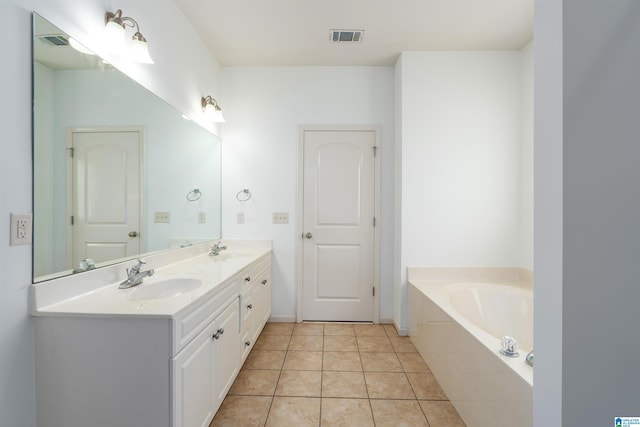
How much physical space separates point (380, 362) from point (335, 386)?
0.48 metres

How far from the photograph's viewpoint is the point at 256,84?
2.92 m

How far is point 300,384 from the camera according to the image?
1.88m

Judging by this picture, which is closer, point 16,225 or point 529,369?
point 16,225

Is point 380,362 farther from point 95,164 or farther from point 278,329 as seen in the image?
point 95,164

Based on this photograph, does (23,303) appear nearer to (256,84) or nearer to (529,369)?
(529,369)

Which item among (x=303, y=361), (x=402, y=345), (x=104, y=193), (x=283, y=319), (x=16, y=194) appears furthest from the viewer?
(x=283, y=319)

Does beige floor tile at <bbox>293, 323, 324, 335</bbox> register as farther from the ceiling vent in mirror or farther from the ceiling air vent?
the ceiling air vent

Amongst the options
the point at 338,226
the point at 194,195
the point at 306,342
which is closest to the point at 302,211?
the point at 338,226

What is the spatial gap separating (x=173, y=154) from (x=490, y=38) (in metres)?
2.87

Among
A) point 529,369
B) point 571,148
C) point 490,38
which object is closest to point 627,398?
point 571,148

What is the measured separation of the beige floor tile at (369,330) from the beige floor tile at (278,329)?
673mm

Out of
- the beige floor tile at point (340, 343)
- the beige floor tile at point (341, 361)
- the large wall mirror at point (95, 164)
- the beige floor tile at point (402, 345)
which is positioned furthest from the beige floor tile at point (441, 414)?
the large wall mirror at point (95, 164)

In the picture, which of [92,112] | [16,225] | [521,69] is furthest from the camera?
[521,69]

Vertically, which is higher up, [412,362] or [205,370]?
[205,370]
